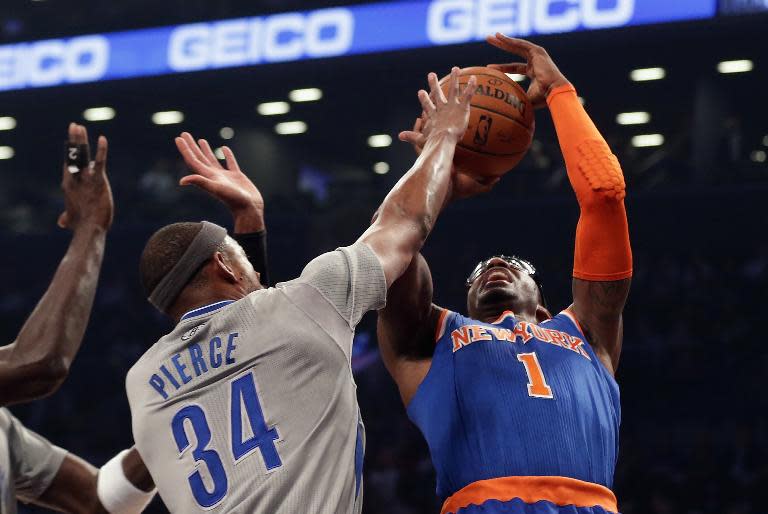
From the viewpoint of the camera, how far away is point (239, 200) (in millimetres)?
3814

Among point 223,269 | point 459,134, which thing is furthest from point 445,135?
point 223,269

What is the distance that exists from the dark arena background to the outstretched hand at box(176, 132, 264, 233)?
8896 millimetres

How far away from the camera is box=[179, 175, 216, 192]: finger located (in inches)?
143

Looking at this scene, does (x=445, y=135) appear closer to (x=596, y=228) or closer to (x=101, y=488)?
(x=596, y=228)

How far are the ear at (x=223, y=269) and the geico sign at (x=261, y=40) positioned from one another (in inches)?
518

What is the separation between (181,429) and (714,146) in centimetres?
1486

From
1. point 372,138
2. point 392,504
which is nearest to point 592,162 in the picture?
point 392,504

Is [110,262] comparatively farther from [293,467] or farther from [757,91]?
[293,467]

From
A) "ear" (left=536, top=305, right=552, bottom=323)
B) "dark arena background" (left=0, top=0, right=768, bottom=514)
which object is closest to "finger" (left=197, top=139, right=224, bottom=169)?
"ear" (left=536, top=305, right=552, bottom=323)

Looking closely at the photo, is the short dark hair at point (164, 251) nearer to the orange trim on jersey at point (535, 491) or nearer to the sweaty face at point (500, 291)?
the orange trim on jersey at point (535, 491)

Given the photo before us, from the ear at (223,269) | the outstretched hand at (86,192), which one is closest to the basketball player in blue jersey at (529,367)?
the ear at (223,269)

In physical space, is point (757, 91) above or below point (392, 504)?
above

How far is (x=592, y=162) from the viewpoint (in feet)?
12.5

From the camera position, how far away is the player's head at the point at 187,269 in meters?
2.89
